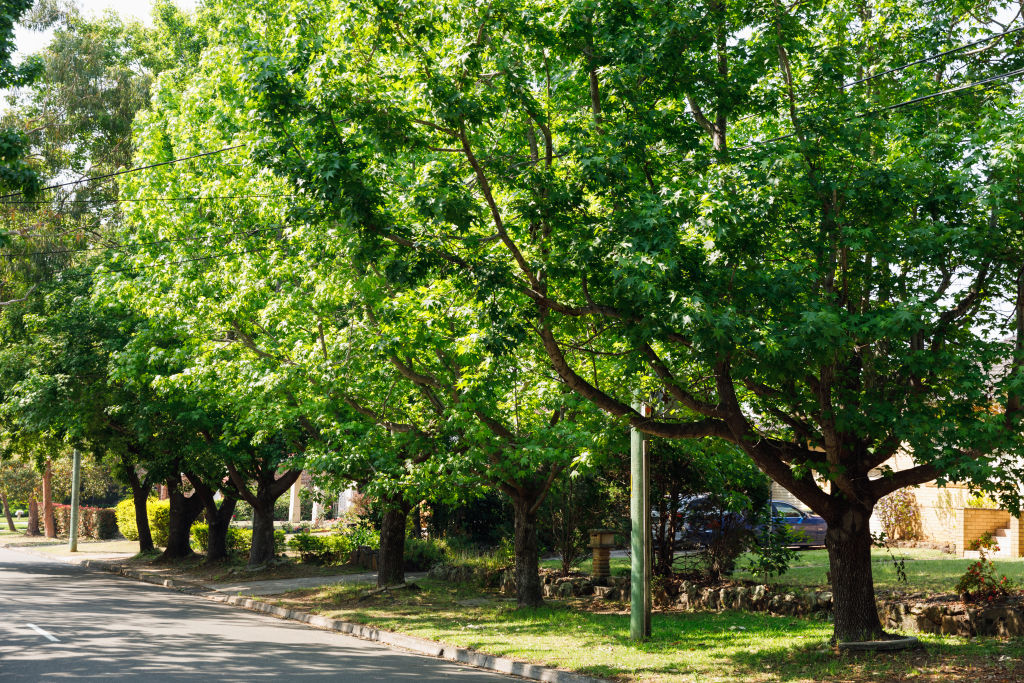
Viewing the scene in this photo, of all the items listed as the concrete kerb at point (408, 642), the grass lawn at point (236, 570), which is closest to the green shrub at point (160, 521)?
the grass lawn at point (236, 570)

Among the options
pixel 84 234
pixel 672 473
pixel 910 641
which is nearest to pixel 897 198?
pixel 910 641

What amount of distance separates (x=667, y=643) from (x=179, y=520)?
20298mm

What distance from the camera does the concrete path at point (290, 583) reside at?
21031 millimetres

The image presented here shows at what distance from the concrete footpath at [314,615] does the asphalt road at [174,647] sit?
1.00 feet

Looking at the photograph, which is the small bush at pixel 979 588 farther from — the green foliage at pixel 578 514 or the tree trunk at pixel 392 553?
the tree trunk at pixel 392 553

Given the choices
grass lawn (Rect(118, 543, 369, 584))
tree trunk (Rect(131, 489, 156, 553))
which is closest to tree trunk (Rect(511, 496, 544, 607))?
grass lawn (Rect(118, 543, 369, 584))

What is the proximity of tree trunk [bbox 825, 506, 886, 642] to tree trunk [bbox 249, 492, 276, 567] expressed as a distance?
55.9ft

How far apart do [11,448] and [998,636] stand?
28.2 metres

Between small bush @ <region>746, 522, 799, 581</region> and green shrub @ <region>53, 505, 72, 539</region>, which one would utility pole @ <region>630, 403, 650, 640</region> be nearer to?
small bush @ <region>746, 522, 799, 581</region>

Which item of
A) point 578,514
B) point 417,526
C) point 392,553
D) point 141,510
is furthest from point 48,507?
point 578,514

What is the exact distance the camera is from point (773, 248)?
10.2 metres

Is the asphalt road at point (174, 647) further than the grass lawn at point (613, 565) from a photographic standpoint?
No

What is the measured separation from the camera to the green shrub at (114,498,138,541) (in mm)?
38125

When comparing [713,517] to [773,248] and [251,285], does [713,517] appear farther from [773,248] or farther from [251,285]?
[251,285]
